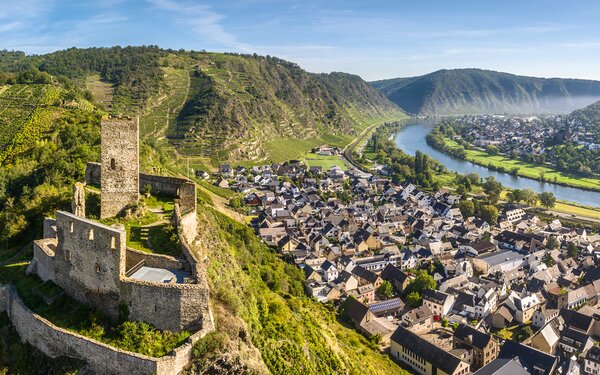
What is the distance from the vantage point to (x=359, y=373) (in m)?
24.9

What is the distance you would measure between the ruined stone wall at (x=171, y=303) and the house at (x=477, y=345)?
2688cm

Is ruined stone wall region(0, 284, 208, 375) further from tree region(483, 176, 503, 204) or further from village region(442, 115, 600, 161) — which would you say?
village region(442, 115, 600, 161)

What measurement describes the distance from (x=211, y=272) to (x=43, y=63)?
4592 inches

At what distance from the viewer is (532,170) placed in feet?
370

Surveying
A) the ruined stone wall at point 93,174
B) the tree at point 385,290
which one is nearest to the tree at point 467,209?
the tree at point 385,290

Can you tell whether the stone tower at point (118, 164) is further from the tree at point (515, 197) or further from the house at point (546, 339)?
the tree at point (515, 197)

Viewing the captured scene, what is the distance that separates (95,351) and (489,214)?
219ft

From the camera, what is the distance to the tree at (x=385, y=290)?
44.7m

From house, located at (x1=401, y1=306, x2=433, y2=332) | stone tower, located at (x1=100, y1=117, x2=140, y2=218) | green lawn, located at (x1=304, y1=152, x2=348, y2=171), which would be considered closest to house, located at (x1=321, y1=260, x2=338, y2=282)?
house, located at (x1=401, y1=306, x2=433, y2=332)

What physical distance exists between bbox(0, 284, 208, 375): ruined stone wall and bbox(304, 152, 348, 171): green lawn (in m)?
89.5

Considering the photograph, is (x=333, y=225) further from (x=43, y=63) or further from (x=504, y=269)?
(x=43, y=63)

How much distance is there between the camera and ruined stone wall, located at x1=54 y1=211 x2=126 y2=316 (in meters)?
13.0

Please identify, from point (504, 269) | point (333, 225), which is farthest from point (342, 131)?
point (504, 269)

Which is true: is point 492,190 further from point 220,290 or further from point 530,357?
point 220,290
